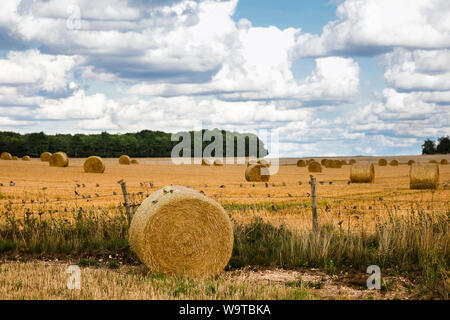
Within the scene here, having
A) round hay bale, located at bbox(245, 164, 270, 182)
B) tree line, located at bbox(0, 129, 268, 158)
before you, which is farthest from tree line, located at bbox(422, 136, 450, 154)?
round hay bale, located at bbox(245, 164, 270, 182)

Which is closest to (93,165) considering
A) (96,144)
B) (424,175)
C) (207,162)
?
(424,175)

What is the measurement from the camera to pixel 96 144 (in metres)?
95.4

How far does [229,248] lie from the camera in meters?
8.67

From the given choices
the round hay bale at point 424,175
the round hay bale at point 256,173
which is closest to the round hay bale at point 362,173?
the round hay bale at point 424,175

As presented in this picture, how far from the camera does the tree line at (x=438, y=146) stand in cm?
10531

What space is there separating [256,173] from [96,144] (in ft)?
218

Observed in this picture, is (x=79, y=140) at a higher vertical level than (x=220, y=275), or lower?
higher

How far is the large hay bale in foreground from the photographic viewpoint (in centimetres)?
833

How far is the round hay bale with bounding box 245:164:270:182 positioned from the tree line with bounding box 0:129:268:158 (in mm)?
53191

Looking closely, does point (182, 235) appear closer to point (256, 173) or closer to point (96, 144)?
point (256, 173)
